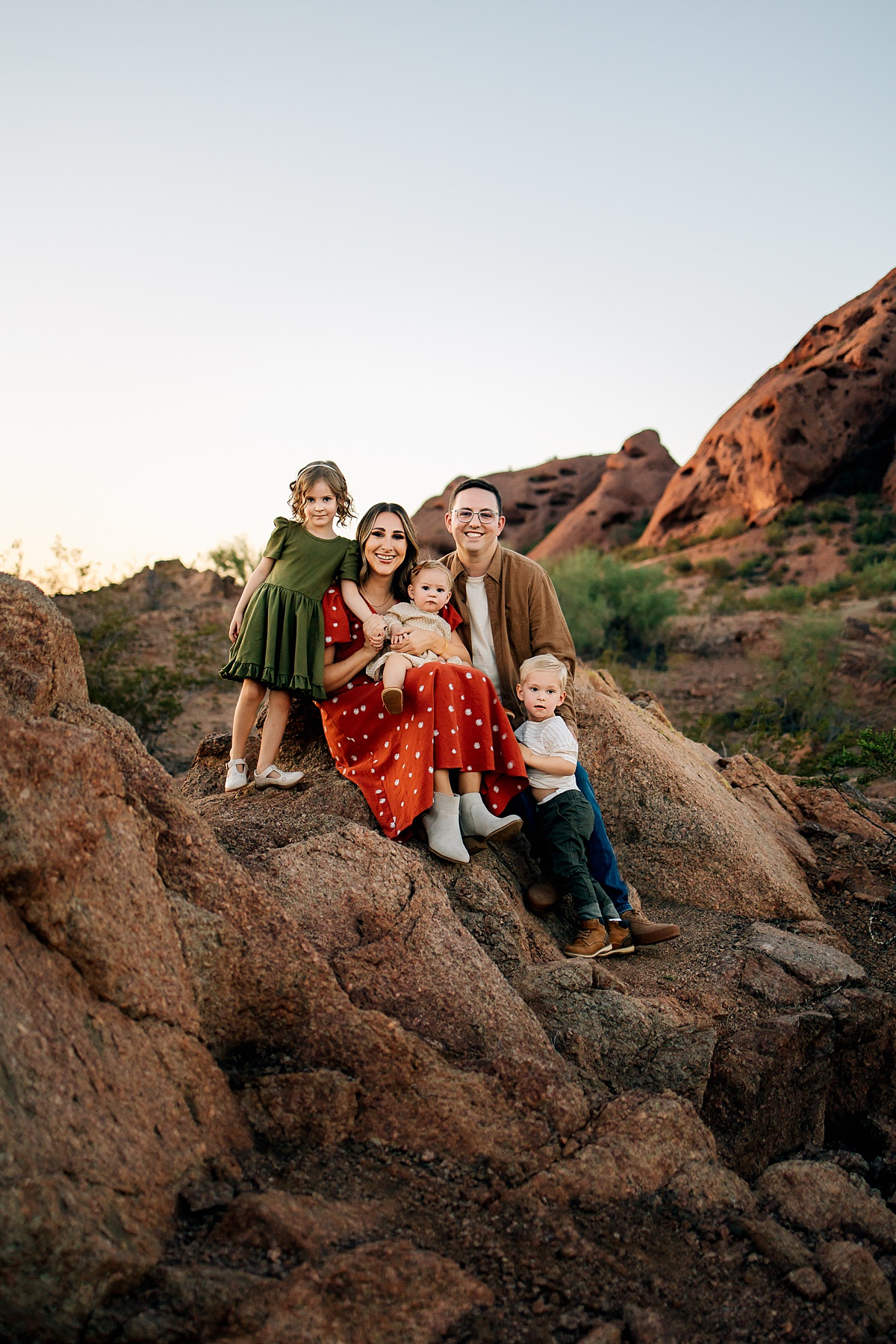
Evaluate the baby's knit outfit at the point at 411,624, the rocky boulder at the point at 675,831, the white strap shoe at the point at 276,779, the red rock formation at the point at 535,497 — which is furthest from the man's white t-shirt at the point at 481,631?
the red rock formation at the point at 535,497

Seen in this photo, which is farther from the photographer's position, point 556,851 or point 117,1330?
point 556,851

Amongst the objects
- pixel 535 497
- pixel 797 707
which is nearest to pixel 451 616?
pixel 797 707

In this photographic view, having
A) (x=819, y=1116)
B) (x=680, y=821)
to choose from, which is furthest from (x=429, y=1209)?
(x=680, y=821)

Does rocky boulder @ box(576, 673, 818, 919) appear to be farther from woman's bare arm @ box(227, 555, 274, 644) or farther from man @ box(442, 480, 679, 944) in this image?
woman's bare arm @ box(227, 555, 274, 644)

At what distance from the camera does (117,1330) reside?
5.31ft

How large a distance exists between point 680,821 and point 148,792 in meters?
2.54

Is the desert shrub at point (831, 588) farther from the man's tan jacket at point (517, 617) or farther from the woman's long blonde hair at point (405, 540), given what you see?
the woman's long blonde hair at point (405, 540)

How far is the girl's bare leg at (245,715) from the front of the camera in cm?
376

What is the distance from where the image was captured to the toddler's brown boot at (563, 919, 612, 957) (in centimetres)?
333

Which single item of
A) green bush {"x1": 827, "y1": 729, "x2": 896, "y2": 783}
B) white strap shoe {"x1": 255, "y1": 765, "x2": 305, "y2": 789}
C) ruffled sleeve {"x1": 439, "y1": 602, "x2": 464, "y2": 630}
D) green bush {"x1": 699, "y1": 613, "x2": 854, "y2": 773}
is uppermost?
ruffled sleeve {"x1": 439, "y1": 602, "x2": 464, "y2": 630}

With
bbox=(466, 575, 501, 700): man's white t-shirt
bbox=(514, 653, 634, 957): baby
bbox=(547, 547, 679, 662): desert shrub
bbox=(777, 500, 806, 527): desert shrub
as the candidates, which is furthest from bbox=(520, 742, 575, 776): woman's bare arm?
bbox=(777, 500, 806, 527): desert shrub

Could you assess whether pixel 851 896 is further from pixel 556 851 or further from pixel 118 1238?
pixel 118 1238

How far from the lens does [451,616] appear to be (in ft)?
13.1

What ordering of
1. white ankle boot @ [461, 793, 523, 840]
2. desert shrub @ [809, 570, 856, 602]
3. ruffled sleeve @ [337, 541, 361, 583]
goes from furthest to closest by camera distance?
desert shrub @ [809, 570, 856, 602] → ruffled sleeve @ [337, 541, 361, 583] → white ankle boot @ [461, 793, 523, 840]
